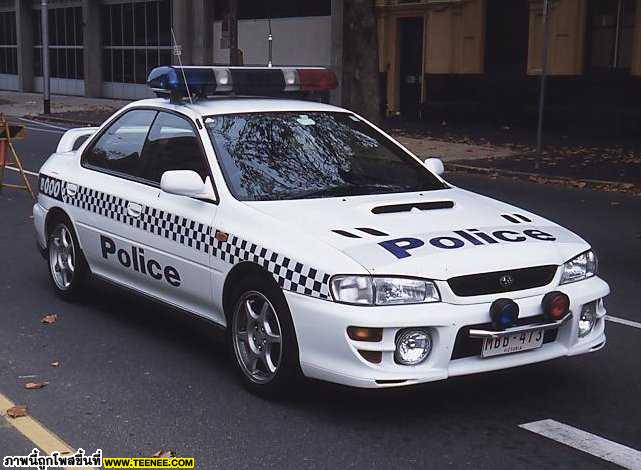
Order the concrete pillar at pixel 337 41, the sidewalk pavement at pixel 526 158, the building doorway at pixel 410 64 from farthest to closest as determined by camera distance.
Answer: the concrete pillar at pixel 337 41 < the building doorway at pixel 410 64 < the sidewalk pavement at pixel 526 158

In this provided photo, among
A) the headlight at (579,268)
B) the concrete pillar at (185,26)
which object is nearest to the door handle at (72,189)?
the headlight at (579,268)

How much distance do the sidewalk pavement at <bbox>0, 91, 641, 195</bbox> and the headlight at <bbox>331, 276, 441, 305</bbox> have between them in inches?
401

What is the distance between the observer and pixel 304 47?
2973 cm

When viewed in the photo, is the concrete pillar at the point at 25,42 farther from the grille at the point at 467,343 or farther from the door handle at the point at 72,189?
the grille at the point at 467,343

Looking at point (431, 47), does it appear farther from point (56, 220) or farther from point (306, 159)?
point (306, 159)

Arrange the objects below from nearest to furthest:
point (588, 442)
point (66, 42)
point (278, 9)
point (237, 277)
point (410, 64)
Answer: point (588, 442), point (237, 277), point (410, 64), point (278, 9), point (66, 42)

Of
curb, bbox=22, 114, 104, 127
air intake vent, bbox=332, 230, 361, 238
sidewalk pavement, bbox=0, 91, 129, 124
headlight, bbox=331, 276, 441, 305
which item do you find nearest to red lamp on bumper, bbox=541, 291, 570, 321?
headlight, bbox=331, 276, 441, 305

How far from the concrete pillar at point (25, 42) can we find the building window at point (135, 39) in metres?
7.40

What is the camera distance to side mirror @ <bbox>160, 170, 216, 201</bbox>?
5594 millimetres

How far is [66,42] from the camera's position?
139 feet

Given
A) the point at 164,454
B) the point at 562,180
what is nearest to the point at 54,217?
the point at 164,454

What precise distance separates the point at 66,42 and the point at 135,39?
6327mm

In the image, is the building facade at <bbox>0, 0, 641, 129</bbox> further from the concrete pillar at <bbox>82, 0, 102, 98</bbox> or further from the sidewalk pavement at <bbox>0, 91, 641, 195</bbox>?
the sidewalk pavement at <bbox>0, 91, 641, 195</bbox>

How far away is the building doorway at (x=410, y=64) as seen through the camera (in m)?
26.7
